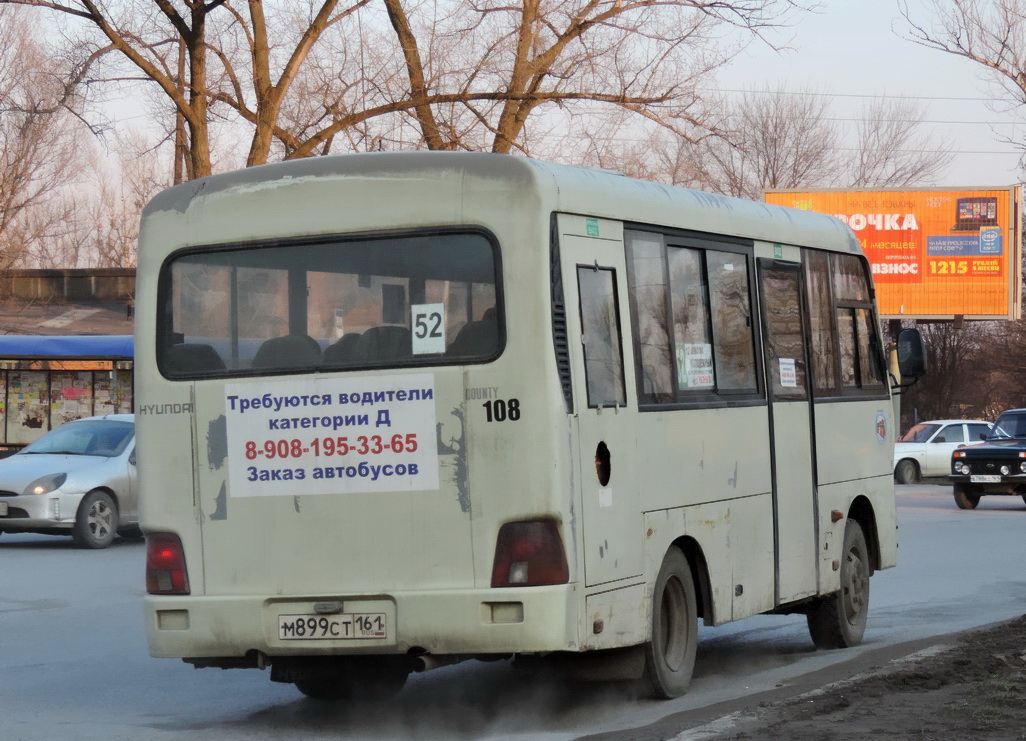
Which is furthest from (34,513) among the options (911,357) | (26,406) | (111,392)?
(26,406)

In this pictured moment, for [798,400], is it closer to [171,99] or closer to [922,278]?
[171,99]

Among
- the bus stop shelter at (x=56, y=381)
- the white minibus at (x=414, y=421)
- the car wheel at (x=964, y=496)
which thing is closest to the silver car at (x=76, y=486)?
the white minibus at (x=414, y=421)

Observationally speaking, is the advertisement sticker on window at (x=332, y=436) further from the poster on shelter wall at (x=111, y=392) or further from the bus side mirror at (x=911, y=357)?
the poster on shelter wall at (x=111, y=392)

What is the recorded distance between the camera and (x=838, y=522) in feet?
35.4

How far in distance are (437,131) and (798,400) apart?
13.3m

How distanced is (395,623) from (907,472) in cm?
3379

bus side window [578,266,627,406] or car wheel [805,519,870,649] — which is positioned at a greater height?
bus side window [578,266,627,406]

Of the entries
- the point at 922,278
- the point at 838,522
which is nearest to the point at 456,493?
the point at 838,522

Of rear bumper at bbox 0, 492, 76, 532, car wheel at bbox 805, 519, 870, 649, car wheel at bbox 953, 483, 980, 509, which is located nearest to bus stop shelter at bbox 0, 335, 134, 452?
rear bumper at bbox 0, 492, 76, 532

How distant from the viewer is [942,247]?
48.0 metres

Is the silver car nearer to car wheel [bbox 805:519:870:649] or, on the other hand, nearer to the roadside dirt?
car wheel [bbox 805:519:870:649]

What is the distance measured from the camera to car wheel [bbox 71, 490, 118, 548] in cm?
1894

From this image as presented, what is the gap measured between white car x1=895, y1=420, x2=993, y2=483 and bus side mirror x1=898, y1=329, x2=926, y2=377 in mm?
28073

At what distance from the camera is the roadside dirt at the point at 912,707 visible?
273 inches
